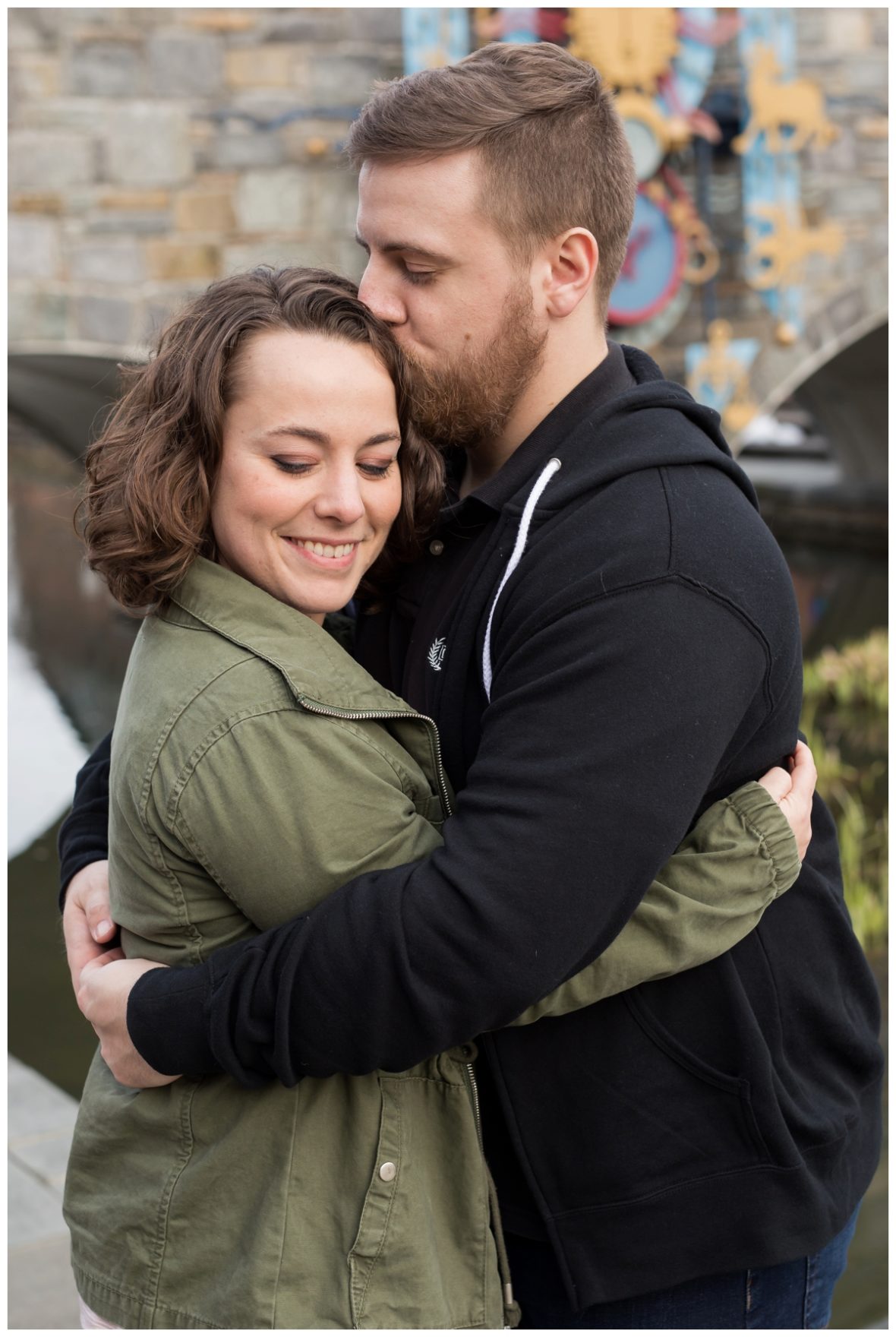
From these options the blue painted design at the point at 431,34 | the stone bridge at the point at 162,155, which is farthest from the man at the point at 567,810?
the blue painted design at the point at 431,34

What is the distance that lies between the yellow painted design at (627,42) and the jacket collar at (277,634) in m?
5.79

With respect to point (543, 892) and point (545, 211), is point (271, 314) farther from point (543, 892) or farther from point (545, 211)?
point (543, 892)

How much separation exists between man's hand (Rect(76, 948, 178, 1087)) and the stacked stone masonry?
4.73 m

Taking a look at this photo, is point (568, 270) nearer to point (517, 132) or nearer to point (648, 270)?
point (517, 132)

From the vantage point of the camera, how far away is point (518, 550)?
148 centimetres

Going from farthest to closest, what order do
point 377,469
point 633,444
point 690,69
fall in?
point 690,69 → point 377,469 → point 633,444

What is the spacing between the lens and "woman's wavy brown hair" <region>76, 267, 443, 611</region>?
58.6 inches

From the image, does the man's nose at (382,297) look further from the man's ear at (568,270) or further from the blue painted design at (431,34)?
the blue painted design at (431,34)

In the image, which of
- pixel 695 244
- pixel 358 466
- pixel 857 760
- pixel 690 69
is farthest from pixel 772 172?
pixel 358 466

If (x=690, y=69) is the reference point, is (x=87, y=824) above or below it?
below

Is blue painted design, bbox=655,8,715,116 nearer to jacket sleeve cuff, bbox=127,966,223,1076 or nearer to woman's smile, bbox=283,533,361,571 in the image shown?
woman's smile, bbox=283,533,361,571

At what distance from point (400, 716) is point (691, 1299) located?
2.47 feet

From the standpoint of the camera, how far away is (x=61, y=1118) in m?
3.45

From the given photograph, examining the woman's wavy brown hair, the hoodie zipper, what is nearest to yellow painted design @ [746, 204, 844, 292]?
the woman's wavy brown hair
